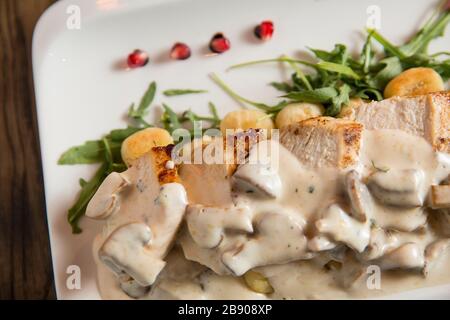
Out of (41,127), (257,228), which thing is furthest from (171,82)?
(257,228)

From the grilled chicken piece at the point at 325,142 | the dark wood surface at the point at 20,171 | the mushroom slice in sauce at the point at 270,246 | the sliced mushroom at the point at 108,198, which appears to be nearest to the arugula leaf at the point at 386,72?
the grilled chicken piece at the point at 325,142

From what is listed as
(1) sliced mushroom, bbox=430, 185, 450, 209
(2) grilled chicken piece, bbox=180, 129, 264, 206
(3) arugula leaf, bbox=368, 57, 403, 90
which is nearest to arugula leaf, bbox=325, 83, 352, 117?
(3) arugula leaf, bbox=368, 57, 403, 90

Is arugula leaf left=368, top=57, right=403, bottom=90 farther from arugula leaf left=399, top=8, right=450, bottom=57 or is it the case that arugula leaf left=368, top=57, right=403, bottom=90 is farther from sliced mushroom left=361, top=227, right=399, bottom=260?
sliced mushroom left=361, top=227, right=399, bottom=260

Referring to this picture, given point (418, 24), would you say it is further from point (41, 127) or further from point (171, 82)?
point (41, 127)

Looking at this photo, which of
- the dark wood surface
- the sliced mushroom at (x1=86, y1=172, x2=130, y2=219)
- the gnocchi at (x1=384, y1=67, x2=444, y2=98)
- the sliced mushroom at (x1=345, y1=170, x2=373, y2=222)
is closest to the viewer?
the sliced mushroom at (x1=345, y1=170, x2=373, y2=222)

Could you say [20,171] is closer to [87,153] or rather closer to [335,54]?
[87,153]
